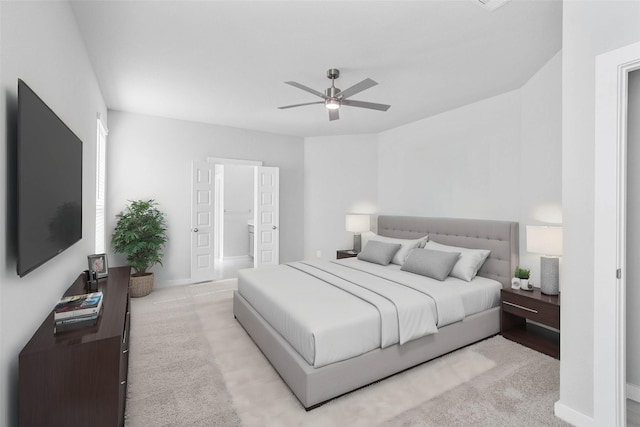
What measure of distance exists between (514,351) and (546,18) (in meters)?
2.75

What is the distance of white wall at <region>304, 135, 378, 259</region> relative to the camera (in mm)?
5844

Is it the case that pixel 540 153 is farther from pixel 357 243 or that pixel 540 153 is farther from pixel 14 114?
pixel 14 114

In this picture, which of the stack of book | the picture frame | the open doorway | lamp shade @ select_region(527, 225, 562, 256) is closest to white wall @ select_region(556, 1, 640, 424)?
lamp shade @ select_region(527, 225, 562, 256)

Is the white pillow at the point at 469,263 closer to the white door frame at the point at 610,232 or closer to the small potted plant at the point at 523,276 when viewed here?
the small potted plant at the point at 523,276

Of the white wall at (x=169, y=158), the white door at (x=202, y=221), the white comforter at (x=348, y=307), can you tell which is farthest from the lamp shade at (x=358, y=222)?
the white door at (x=202, y=221)

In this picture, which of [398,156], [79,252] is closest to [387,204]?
[398,156]

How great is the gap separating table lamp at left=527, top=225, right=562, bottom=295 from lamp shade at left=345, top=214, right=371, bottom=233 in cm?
279

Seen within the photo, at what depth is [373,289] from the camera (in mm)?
2777

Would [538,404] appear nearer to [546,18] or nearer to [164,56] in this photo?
[546,18]

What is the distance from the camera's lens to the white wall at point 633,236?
1.96 m

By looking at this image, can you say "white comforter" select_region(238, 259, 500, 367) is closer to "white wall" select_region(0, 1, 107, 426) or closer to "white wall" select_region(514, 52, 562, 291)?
"white wall" select_region(514, 52, 562, 291)

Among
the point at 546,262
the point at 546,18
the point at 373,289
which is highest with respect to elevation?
the point at 546,18

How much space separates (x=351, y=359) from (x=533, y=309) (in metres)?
1.89

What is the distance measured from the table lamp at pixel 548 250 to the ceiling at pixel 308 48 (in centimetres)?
162
